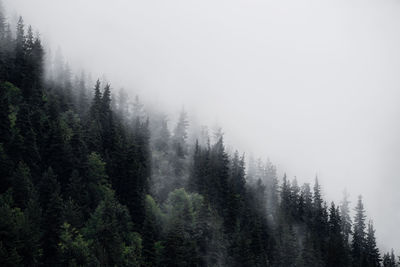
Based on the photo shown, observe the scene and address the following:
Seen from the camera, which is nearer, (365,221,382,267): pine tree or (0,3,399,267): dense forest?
(0,3,399,267): dense forest

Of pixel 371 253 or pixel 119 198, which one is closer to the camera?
pixel 119 198

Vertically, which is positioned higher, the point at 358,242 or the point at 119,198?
the point at 119,198

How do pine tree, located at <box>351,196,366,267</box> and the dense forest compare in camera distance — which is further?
pine tree, located at <box>351,196,366,267</box>

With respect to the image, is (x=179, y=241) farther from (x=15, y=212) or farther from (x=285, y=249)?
(x=285, y=249)

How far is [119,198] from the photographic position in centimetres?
10956

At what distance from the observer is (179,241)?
96.4 m

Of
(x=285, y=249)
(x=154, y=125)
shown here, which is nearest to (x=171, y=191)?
(x=285, y=249)

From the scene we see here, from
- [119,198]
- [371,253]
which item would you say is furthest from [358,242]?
[119,198]

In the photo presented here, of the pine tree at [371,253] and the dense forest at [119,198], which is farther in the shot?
the pine tree at [371,253]

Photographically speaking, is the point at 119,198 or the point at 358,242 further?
the point at 358,242

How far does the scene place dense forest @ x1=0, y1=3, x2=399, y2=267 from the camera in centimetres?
8519

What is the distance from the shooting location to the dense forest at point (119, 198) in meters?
85.2

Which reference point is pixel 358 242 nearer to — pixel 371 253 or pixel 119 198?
pixel 371 253

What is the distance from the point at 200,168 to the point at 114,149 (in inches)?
955
